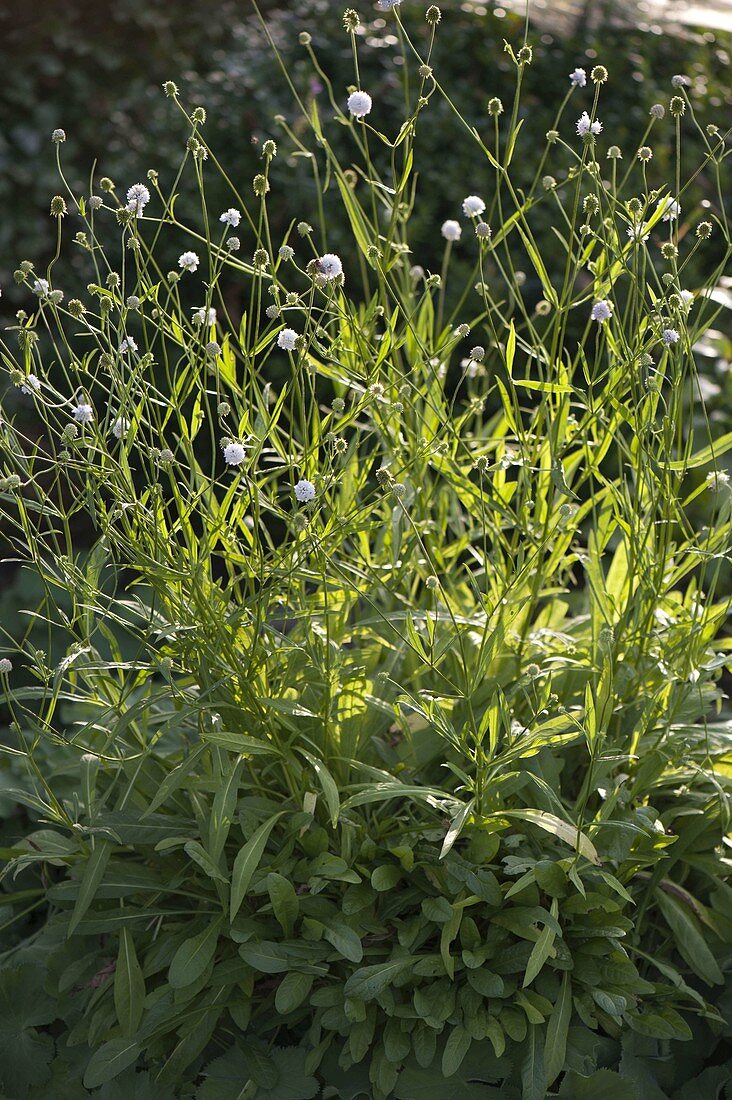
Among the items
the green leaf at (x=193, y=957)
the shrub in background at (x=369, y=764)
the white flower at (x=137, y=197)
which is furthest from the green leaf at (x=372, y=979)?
the white flower at (x=137, y=197)

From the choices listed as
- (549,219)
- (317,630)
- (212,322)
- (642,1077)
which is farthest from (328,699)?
(549,219)

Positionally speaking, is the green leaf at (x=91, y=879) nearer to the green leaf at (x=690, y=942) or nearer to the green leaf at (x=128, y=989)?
the green leaf at (x=128, y=989)

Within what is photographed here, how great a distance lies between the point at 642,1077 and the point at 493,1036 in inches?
12.2

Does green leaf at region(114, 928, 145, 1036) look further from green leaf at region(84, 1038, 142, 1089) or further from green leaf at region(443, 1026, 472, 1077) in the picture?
green leaf at region(443, 1026, 472, 1077)

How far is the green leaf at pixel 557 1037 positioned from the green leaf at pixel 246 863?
1.82ft

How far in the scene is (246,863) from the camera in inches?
72.7

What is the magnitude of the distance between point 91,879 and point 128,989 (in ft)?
0.65

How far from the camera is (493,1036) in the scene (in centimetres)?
183

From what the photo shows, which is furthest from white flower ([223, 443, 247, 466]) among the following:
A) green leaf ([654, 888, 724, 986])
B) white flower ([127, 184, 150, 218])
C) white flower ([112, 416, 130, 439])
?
green leaf ([654, 888, 724, 986])

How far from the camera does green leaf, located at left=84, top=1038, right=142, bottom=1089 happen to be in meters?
1.90

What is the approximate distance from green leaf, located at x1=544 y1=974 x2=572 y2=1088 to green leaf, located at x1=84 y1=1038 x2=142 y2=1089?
69 cm

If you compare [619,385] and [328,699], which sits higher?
[619,385]

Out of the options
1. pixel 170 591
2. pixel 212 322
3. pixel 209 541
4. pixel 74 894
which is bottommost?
pixel 74 894

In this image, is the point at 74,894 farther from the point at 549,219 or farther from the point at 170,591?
the point at 549,219
